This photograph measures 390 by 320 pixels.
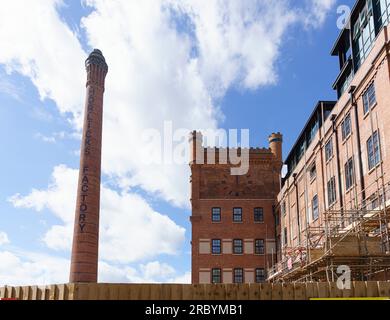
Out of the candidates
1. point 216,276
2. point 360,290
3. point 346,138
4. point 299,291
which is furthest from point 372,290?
point 216,276

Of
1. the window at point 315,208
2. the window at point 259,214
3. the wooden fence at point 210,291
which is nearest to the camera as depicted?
the wooden fence at point 210,291

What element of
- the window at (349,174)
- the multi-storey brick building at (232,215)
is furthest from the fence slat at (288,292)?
the multi-storey brick building at (232,215)

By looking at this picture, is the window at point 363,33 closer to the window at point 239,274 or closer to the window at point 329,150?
the window at point 329,150

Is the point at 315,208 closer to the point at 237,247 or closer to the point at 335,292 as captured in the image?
the point at 237,247

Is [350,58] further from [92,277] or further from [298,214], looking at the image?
[92,277]

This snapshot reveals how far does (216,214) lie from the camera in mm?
47688

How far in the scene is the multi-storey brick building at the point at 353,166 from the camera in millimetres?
19891

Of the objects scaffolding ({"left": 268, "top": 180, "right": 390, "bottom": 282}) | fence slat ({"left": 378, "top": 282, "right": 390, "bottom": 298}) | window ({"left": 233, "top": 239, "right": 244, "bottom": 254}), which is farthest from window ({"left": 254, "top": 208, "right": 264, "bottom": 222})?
fence slat ({"left": 378, "top": 282, "right": 390, "bottom": 298})

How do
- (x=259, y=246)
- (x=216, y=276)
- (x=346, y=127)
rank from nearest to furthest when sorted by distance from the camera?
1. (x=346, y=127)
2. (x=216, y=276)
3. (x=259, y=246)

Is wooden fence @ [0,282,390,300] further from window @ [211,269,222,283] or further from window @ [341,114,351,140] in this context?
window @ [211,269,222,283]

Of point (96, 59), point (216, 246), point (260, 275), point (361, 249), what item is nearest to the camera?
point (361, 249)

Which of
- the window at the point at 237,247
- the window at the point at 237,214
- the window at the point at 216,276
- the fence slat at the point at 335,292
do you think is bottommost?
the fence slat at the point at 335,292

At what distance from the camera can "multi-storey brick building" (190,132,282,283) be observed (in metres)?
45.8

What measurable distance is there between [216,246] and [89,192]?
1416 centimetres
